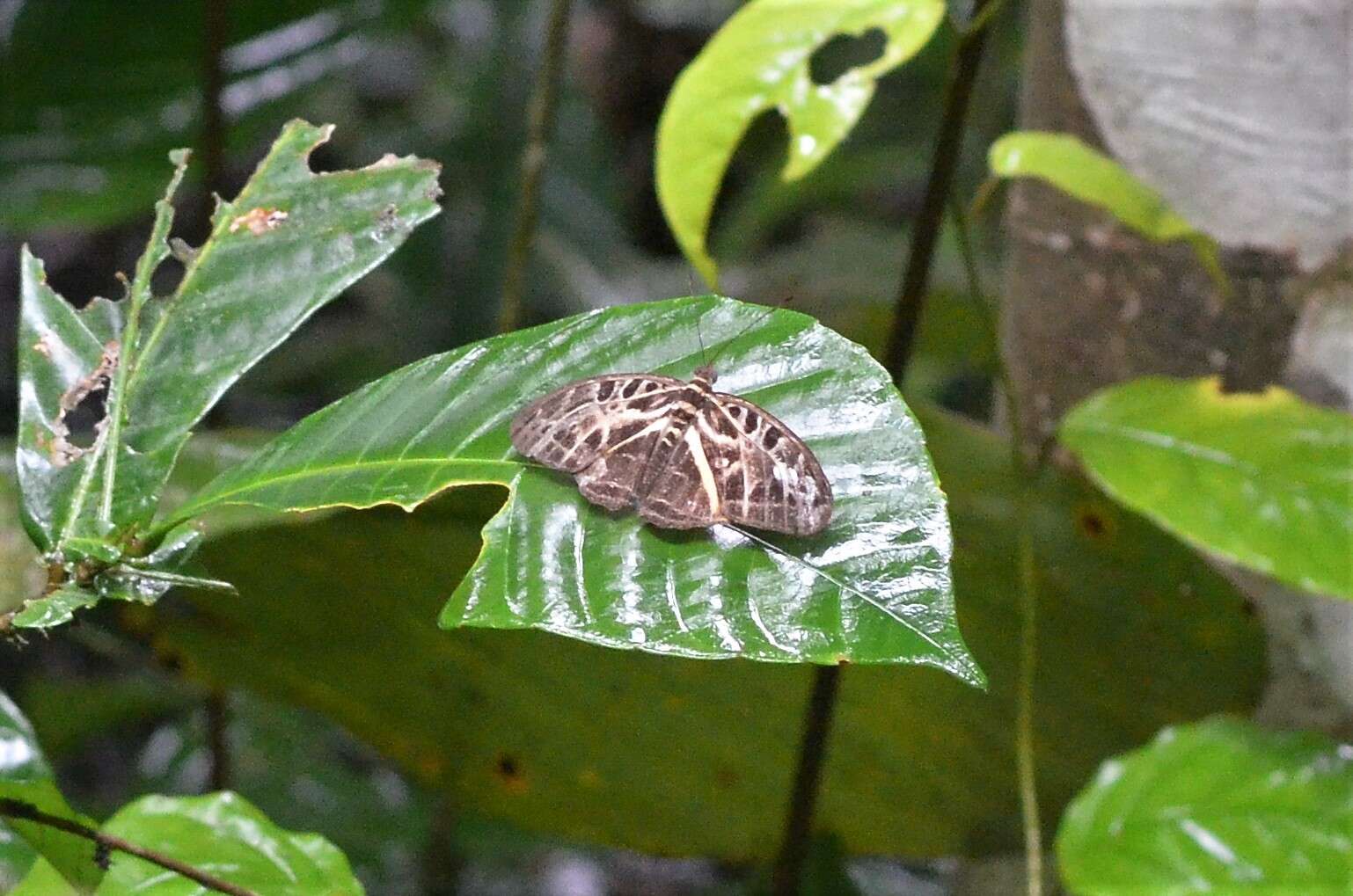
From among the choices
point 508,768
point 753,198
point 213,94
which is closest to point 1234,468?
point 508,768

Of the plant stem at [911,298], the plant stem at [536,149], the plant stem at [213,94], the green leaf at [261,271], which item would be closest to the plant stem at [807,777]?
the plant stem at [911,298]

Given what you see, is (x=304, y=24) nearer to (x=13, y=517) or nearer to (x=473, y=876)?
(x=13, y=517)

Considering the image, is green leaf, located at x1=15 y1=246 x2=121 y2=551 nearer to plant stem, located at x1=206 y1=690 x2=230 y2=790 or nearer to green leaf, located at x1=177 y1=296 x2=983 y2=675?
green leaf, located at x1=177 y1=296 x2=983 y2=675

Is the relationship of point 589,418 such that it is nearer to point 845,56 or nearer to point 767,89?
point 767,89

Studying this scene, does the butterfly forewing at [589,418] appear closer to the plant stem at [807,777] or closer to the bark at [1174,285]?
the plant stem at [807,777]

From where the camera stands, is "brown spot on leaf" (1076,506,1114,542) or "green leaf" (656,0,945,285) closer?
"green leaf" (656,0,945,285)

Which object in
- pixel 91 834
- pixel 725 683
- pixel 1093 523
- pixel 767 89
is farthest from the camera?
pixel 725 683

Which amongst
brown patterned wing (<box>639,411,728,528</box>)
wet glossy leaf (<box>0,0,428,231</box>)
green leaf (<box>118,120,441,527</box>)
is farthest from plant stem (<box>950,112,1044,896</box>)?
wet glossy leaf (<box>0,0,428,231</box>)

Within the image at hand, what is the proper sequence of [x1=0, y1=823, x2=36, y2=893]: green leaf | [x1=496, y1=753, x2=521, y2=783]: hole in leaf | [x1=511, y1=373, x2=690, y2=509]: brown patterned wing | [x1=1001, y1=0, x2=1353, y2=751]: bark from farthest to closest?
1. [x1=496, y1=753, x2=521, y2=783]: hole in leaf
2. [x1=1001, y1=0, x2=1353, y2=751]: bark
3. [x1=0, y1=823, x2=36, y2=893]: green leaf
4. [x1=511, y1=373, x2=690, y2=509]: brown patterned wing
